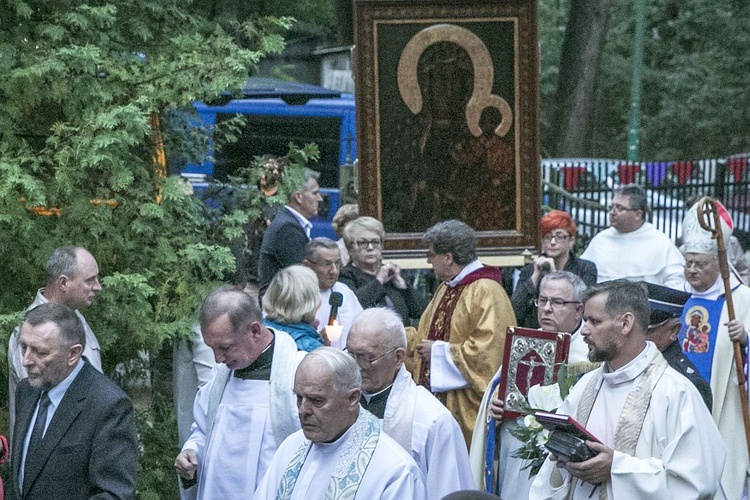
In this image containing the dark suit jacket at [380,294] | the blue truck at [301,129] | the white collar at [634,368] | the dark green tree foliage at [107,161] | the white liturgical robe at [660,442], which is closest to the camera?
the white liturgical robe at [660,442]

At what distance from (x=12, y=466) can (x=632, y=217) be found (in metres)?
6.44

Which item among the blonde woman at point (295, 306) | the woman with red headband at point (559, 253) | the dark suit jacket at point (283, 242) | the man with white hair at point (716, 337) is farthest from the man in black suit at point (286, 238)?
the man with white hair at point (716, 337)

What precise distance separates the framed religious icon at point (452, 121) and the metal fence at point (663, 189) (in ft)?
21.4

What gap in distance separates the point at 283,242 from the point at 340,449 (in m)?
5.00

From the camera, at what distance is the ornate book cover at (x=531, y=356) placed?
702 cm

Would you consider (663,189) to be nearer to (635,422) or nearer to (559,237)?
(559,237)

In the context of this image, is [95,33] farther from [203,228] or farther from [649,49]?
[649,49]

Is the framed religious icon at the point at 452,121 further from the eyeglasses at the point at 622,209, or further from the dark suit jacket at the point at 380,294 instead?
the dark suit jacket at the point at 380,294

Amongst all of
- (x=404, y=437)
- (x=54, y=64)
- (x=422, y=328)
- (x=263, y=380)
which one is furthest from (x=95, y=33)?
(x=404, y=437)

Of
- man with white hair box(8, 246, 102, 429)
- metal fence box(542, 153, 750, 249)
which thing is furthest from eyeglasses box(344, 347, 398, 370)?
metal fence box(542, 153, 750, 249)

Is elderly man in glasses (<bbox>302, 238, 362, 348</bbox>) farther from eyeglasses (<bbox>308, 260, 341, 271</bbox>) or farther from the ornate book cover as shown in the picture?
the ornate book cover

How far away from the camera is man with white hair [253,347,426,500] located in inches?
200

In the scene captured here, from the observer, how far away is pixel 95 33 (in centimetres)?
880

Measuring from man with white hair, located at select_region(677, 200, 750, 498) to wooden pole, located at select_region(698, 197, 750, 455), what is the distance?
0.21 m
